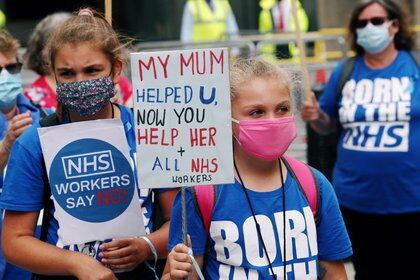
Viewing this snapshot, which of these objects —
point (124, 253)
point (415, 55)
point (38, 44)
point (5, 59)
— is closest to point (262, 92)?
point (124, 253)

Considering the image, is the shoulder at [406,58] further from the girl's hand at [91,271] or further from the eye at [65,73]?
the girl's hand at [91,271]

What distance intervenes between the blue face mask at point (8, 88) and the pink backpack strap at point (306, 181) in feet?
5.39

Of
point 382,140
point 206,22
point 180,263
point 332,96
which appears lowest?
point 206,22

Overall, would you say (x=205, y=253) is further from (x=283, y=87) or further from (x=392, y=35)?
(x=392, y=35)

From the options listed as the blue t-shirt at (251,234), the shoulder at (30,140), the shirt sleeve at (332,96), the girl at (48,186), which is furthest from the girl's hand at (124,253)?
the shirt sleeve at (332,96)

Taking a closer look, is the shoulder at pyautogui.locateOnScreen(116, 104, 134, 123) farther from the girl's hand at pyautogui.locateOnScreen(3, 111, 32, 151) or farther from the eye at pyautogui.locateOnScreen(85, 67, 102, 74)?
the girl's hand at pyautogui.locateOnScreen(3, 111, 32, 151)

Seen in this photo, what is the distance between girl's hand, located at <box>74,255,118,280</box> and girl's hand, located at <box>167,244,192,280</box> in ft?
1.02

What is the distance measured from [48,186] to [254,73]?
33.0 inches

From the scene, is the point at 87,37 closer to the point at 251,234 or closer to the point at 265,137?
the point at 265,137

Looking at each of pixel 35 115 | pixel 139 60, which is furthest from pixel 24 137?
pixel 35 115

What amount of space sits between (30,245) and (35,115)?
4.52 ft

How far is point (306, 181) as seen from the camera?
353cm

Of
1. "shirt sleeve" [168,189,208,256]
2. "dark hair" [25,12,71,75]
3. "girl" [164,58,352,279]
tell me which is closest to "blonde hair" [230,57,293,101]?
"girl" [164,58,352,279]

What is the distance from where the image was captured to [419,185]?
6000 millimetres
